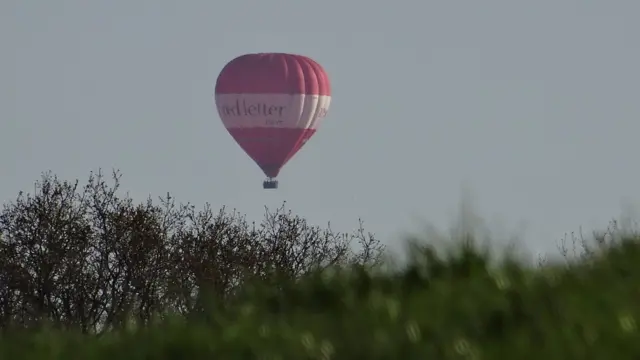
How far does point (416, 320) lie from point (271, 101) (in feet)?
327

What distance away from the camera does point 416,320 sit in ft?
31.7

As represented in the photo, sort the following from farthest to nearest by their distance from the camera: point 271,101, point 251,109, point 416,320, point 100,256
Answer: point 251,109 < point 271,101 < point 100,256 < point 416,320

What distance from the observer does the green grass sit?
356 inches

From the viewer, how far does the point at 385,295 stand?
36.3 feet

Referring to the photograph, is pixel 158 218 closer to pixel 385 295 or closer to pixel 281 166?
pixel 281 166

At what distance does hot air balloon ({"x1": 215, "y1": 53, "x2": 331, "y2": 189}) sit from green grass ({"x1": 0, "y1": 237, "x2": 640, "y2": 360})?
318ft

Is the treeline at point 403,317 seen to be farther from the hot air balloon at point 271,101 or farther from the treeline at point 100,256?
the hot air balloon at point 271,101

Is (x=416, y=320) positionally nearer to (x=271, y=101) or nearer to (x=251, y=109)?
(x=271, y=101)

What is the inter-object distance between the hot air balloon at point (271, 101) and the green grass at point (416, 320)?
9688 centimetres

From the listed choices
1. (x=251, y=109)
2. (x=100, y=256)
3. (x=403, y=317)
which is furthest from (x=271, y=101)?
(x=403, y=317)

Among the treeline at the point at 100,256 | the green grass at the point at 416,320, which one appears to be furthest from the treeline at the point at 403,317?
the treeline at the point at 100,256

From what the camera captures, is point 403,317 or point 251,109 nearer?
point 403,317

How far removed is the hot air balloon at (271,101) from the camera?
4291 inches

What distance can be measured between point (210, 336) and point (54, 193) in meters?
56.7
